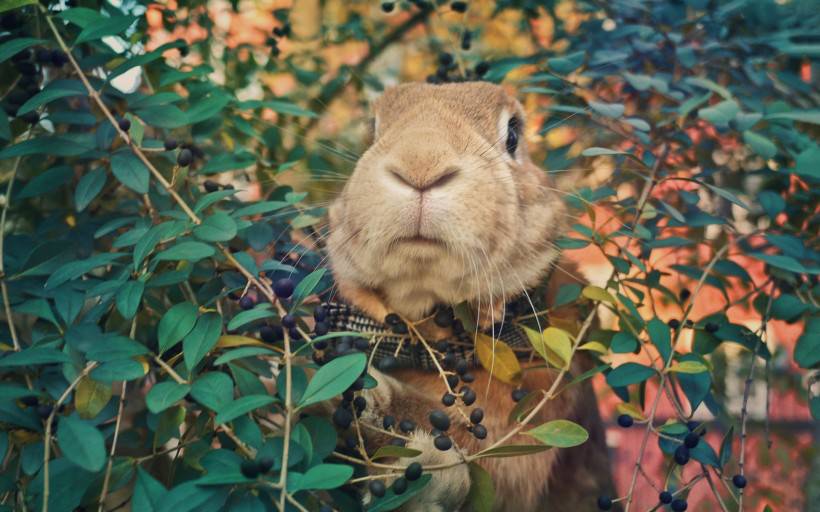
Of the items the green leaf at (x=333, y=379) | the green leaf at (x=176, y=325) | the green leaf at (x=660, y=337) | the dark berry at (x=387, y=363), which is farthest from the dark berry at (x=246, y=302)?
the green leaf at (x=660, y=337)

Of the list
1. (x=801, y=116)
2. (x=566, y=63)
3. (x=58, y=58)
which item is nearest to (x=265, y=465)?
(x=58, y=58)

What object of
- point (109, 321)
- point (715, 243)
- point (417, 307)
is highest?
point (109, 321)

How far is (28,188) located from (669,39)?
196 cm

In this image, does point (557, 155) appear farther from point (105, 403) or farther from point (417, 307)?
point (105, 403)

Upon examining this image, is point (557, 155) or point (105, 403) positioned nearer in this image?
point (105, 403)

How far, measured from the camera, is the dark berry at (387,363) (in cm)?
229

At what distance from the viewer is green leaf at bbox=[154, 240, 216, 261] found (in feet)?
4.88

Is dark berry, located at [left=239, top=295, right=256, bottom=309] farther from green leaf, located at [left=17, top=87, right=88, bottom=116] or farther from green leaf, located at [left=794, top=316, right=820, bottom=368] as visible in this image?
green leaf, located at [left=794, top=316, right=820, bottom=368]

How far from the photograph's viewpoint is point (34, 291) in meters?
1.70

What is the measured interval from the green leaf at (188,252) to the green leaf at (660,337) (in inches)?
41.7

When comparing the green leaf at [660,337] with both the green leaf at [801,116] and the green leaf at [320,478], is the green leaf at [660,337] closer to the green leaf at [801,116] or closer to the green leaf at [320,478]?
the green leaf at [801,116]

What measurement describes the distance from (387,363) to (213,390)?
3.21 ft

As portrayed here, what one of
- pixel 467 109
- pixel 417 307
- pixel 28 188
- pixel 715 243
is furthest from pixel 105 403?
pixel 715 243

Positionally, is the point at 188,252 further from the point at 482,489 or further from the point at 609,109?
the point at 609,109
